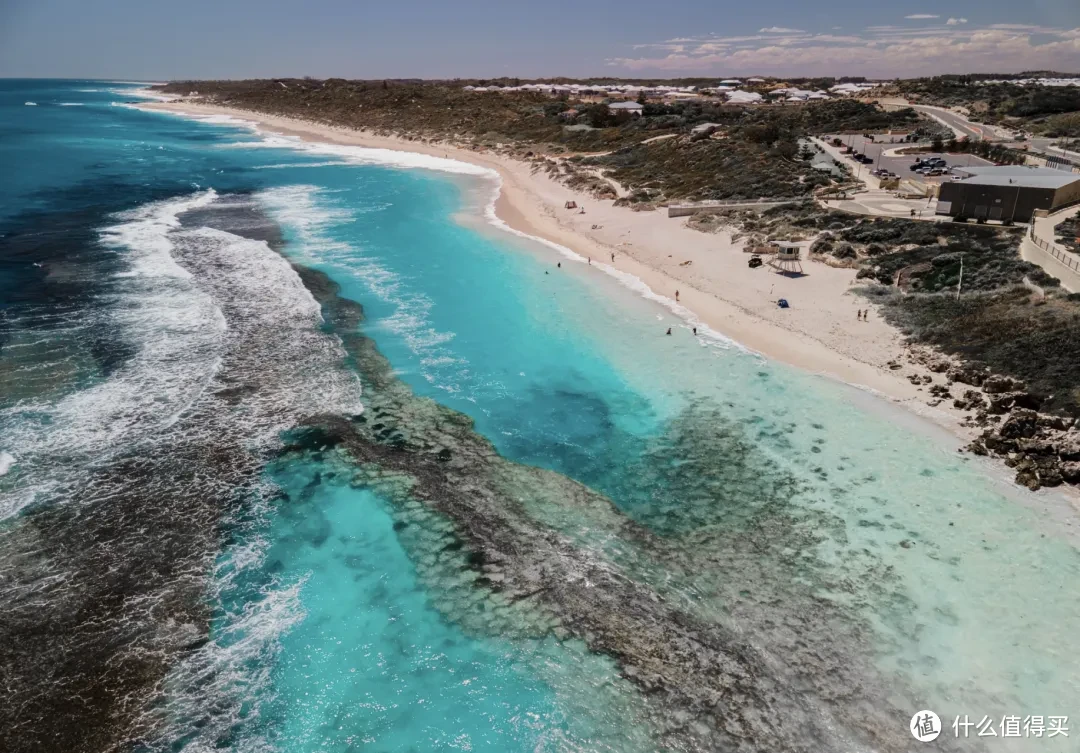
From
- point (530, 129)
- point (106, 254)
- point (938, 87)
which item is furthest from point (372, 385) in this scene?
point (938, 87)

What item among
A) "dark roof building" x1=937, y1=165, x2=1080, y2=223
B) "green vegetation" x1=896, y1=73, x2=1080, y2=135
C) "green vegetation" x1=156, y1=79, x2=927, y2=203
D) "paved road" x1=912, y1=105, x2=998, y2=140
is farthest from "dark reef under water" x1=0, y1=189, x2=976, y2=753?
"green vegetation" x1=896, y1=73, x2=1080, y2=135

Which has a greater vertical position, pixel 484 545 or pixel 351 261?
pixel 351 261

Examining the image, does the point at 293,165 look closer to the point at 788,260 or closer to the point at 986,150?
the point at 788,260

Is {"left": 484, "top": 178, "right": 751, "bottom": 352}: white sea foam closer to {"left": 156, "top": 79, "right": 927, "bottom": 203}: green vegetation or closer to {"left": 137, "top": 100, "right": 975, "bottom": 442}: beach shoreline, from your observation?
{"left": 137, "top": 100, "right": 975, "bottom": 442}: beach shoreline

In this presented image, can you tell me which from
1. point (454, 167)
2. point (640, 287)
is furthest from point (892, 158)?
point (454, 167)

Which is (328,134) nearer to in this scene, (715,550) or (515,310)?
(515,310)
